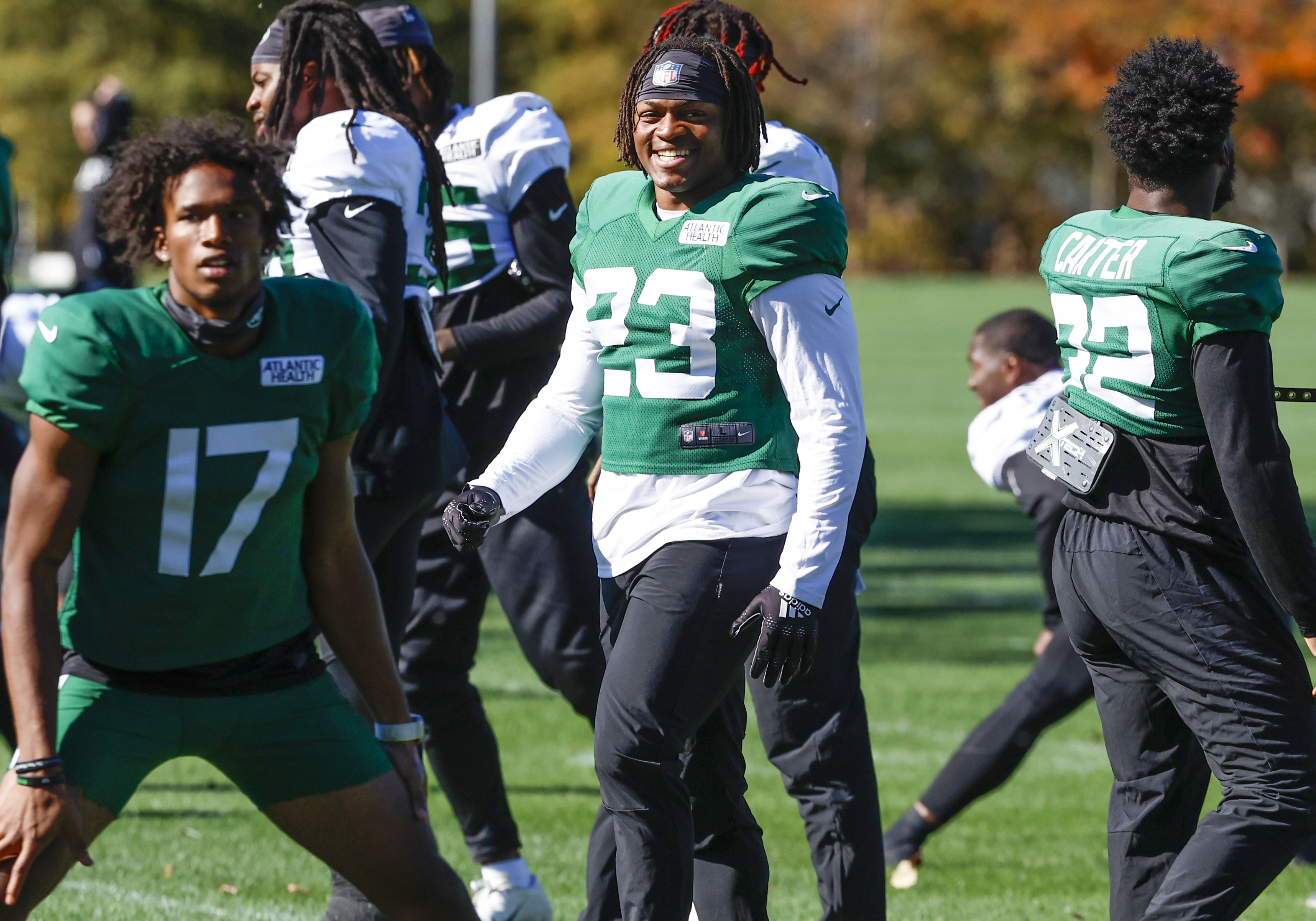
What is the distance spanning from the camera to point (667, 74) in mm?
3730

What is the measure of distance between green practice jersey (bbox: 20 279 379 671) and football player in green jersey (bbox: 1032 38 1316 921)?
164 cm

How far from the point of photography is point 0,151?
229 inches

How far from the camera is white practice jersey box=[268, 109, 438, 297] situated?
172 inches

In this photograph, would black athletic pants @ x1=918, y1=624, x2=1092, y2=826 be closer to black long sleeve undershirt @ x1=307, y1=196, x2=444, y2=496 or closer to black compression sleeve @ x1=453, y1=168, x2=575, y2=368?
black compression sleeve @ x1=453, y1=168, x2=575, y2=368

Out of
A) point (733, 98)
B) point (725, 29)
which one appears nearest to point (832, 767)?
point (733, 98)

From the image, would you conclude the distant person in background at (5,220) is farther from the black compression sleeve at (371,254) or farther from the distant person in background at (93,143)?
the distant person in background at (93,143)

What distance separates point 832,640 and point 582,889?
1.71 metres

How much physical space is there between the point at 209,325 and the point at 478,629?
2.27 meters

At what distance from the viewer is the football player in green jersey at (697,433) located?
354 centimetres

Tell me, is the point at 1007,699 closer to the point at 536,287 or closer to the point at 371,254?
the point at 536,287

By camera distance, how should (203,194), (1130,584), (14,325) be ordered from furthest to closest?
1. (14,325)
2. (1130,584)
3. (203,194)

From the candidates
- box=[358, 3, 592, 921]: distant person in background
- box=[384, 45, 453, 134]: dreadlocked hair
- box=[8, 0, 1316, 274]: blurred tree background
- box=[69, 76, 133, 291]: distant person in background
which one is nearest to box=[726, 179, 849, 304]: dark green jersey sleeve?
box=[358, 3, 592, 921]: distant person in background

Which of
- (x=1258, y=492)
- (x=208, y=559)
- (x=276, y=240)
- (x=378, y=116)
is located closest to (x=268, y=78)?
(x=378, y=116)

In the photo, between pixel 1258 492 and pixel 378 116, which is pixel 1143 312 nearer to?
pixel 1258 492
